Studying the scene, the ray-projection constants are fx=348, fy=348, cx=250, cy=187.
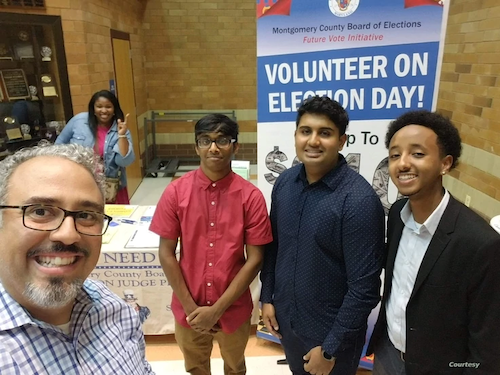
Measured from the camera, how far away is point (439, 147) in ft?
3.58

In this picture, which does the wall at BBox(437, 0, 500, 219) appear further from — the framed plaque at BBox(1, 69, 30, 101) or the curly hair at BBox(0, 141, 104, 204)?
the framed plaque at BBox(1, 69, 30, 101)

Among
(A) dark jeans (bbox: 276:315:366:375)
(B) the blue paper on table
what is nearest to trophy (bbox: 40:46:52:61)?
(B) the blue paper on table

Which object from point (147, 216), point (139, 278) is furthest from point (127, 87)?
point (139, 278)

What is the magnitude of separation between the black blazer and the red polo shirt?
63 centimetres

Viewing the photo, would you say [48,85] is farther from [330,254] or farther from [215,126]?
[330,254]

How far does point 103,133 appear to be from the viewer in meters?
2.69

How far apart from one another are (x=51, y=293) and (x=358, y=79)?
5.73 feet

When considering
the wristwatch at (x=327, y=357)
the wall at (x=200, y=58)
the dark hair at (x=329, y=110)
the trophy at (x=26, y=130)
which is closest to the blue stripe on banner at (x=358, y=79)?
the dark hair at (x=329, y=110)

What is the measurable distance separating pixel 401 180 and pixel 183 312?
108cm

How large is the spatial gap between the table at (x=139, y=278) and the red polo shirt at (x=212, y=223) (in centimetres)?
65

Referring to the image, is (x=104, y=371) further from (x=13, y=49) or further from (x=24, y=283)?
(x=13, y=49)

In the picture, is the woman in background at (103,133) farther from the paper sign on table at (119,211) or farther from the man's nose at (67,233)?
the man's nose at (67,233)

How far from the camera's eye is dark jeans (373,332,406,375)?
1.28 meters

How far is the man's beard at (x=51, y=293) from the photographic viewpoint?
31.9 inches
